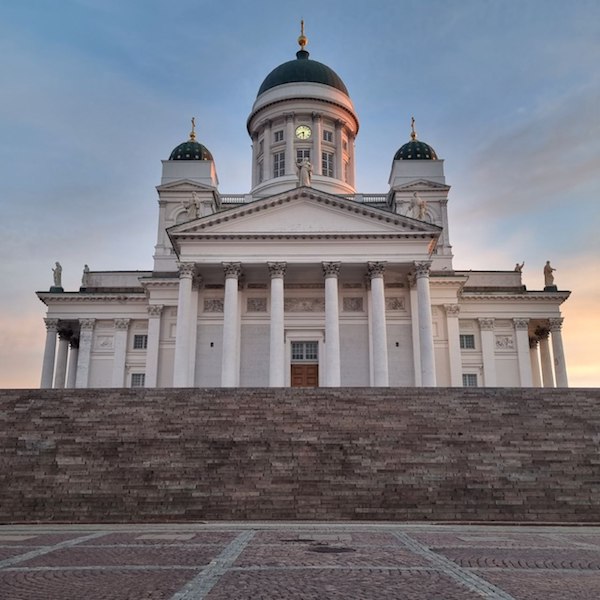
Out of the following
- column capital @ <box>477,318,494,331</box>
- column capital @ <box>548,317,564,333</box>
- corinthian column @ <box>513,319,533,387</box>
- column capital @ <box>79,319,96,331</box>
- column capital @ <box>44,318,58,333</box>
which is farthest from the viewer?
column capital @ <box>44,318,58,333</box>

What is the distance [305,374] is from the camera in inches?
1367

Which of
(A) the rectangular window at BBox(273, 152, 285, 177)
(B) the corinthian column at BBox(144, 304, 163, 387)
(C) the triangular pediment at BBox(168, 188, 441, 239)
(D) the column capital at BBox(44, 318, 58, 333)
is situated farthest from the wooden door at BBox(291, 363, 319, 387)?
(A) the rectangular window at BBox(273, 152, 285, 177)

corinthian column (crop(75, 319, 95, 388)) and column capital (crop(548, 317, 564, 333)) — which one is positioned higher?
column capital (crop(548, 317, 564, 333))

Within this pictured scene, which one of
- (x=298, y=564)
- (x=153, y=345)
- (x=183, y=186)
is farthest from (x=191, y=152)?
(x=298, y=564)

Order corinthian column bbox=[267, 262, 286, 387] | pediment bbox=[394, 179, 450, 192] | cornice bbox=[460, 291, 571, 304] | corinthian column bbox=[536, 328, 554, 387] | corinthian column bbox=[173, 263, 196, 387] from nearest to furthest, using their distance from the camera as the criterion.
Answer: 1. corinthian column bbox=[267, 262, 286, 387]
2. corinthian column bbox=[173, 263, 196, 387]
3. cornice bbox=[460, 291, 571, 304]
4. corinthian column bbox=[536, 328, 554, 387]
5. pediment bbox=[394, 179, 450, 192]

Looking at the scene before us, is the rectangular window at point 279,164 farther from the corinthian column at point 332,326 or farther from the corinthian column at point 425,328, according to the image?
the corinthian column at point 425,328

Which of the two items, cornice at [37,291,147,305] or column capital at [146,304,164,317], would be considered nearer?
column capital at [146,304,164,317]

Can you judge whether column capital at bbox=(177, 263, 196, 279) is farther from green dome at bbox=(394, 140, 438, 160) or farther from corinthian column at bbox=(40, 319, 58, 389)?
green dome at bbox=(394, 140, 438, 160)

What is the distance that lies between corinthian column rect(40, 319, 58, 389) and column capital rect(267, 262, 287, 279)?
19.4 meters

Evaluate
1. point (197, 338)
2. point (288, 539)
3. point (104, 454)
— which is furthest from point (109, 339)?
point (288, 539)

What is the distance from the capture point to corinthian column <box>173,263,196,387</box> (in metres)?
31.2

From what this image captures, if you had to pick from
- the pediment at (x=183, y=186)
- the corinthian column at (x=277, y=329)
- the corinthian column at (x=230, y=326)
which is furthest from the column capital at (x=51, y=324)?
the corinthian column at (x=277, y=329)

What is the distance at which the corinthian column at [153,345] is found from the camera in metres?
37.1

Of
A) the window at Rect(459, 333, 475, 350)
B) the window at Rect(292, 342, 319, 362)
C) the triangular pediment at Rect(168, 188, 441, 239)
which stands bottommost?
the window at Rect(292, 342, 319, 362)
